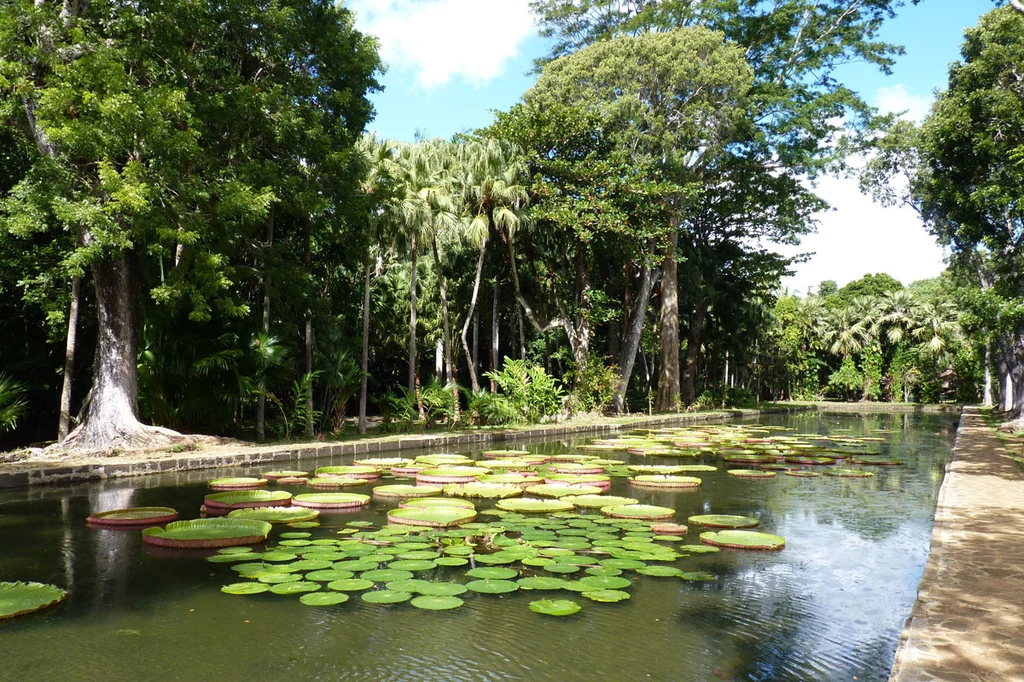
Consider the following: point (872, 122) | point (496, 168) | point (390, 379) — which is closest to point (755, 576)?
point (496, 168)

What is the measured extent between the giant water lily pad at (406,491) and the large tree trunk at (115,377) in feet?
15.2

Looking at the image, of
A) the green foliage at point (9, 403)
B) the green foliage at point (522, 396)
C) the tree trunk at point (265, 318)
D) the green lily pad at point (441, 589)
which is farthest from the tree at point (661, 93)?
the green lily pad at point (441, 589)

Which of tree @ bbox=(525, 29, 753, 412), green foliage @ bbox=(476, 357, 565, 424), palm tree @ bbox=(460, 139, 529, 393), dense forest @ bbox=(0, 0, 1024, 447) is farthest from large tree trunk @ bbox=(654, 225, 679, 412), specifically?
palm tree @ bbox=(460, 139, 529, 393)

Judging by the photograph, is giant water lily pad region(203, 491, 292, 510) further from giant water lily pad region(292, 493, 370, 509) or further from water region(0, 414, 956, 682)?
water region(0, 414, 956, 682)

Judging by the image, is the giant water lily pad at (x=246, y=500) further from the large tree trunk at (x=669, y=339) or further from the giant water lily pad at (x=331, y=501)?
the large tree trunk at (x=669, y=339)

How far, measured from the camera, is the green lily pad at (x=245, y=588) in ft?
12.8

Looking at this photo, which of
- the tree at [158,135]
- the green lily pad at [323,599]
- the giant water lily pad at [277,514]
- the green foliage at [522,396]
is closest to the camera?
the green lily pad at [323,599]

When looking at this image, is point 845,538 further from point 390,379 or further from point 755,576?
point 390,379

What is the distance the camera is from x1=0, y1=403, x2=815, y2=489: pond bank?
8072 millimetres

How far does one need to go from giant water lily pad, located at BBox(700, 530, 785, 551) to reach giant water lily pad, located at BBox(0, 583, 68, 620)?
4.11 metres

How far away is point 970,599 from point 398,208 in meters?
12.2

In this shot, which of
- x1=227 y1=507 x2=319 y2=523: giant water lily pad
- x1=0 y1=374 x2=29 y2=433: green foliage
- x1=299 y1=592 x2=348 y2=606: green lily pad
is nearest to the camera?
x1=299 y1=592 x2=348 y2=606: green lily pad

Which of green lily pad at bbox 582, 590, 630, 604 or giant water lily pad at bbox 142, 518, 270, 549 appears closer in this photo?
green lily pad at bbox 582, 590, 630, 604

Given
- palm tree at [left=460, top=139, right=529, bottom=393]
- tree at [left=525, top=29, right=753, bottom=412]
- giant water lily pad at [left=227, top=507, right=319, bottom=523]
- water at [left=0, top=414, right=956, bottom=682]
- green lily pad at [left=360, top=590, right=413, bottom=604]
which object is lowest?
water at [left=0, top=414, right=956, bottom=682]
